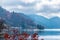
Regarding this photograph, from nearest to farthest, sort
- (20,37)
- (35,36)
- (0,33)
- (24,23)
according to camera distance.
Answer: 1. (20,37)
2. (35,36)
3. (0,33)
4. (24,23)

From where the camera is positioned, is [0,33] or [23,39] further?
[0,33]

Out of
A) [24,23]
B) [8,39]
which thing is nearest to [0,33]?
[24,23]

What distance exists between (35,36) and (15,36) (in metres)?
0.73

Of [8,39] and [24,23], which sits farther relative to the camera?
[24,23]

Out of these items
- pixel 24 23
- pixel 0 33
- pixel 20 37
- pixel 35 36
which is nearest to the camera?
pixel 20 37

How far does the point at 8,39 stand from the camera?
318 inches

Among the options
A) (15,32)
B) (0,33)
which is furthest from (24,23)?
(15,32)

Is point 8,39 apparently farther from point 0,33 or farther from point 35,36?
point 0,33

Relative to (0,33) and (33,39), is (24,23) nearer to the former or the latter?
(0,33)

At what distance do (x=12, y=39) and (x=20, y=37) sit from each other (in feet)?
1.40

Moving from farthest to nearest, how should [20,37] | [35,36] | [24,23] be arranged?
1. [24,23]
2. [35,36]
3. [20,37]

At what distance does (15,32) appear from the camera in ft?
29.0

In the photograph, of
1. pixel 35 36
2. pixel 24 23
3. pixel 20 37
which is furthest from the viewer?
pixel 24 23

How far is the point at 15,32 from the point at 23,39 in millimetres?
804
